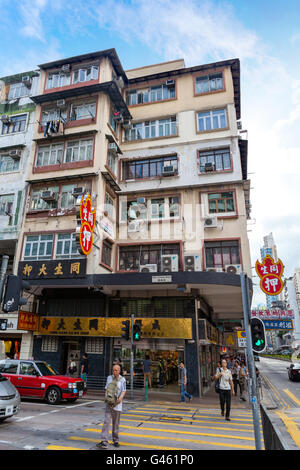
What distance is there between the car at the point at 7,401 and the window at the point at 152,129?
19.3 meters

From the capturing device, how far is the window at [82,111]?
71.2 feet

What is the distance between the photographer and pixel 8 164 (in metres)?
22.5

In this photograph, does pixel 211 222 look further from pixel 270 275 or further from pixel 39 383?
pixel 39 383

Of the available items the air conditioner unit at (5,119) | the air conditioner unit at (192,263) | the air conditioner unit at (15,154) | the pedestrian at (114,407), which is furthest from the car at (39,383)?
the air conditioner unit at (5,119)

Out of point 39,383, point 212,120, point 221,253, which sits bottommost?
point 39,383

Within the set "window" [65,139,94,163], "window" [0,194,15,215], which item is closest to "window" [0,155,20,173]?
"window" [0,194,15,215]

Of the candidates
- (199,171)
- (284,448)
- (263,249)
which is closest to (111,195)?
(199,171)

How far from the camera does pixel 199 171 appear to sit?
21.6 metres

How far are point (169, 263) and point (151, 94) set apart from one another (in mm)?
14061

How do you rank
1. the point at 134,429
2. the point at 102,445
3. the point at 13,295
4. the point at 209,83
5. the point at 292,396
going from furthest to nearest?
1. the point at 209,83
2. the point at 292,396
3. the point at 13,295
4. the point at 134,429
5. the point at 102,445

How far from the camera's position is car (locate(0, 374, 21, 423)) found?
8.05 m

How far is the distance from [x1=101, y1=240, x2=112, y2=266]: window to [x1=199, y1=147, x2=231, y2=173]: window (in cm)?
821

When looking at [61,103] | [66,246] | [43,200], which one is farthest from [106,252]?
[61,103]

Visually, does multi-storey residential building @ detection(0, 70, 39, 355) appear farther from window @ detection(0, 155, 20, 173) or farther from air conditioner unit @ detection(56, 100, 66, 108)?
air conditioner unit @ detection(56, 100, 66, 108)
